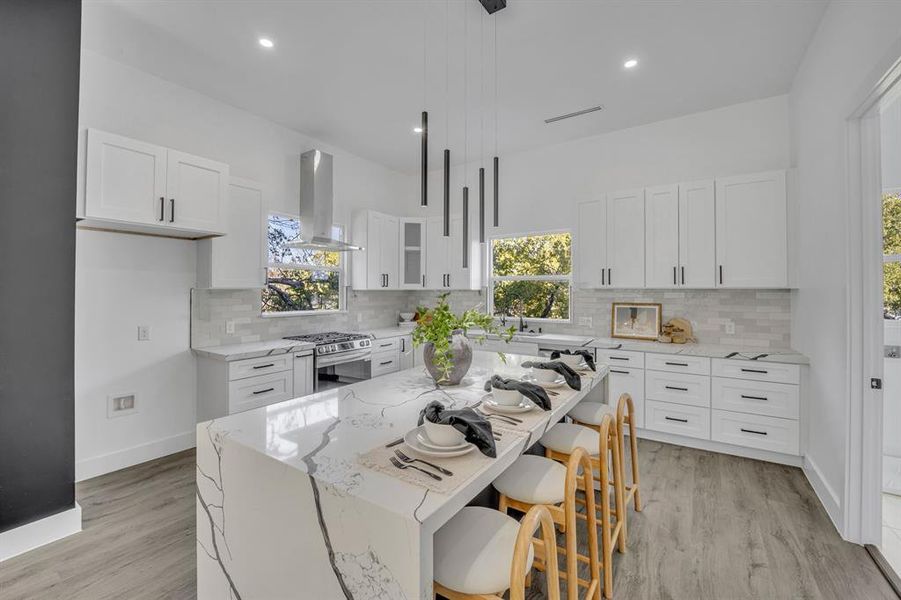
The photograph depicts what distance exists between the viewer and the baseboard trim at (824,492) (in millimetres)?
2312

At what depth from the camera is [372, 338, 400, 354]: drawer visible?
4411mm

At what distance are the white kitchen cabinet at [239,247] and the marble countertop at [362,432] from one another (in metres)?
1.97

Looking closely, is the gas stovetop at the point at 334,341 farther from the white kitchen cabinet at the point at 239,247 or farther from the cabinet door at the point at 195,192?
the cabinet door at the point at 195,192

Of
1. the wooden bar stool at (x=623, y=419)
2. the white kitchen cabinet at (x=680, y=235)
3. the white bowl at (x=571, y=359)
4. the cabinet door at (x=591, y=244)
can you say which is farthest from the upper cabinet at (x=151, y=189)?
the white kitchen cabinet at (x=680, y=235)

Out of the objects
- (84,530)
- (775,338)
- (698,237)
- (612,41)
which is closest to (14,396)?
(84,530)

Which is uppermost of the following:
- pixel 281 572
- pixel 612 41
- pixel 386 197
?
pixel 612 41

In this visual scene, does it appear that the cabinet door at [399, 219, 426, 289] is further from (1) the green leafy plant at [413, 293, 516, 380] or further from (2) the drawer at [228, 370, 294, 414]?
(1) the green leafy plant at [413, 293, 516, 380]

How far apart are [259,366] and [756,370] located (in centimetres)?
405

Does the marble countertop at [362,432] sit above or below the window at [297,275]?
below

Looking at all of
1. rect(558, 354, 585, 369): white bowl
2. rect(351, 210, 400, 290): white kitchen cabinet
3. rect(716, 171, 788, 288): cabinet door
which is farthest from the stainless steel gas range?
rect(716, 171, 788, 288): cabinet door

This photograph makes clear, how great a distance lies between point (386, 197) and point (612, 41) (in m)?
3.44

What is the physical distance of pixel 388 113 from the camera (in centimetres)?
392

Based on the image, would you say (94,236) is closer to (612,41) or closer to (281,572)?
(281,572)

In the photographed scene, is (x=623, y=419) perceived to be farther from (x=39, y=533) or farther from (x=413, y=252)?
(x=413, y=252)
